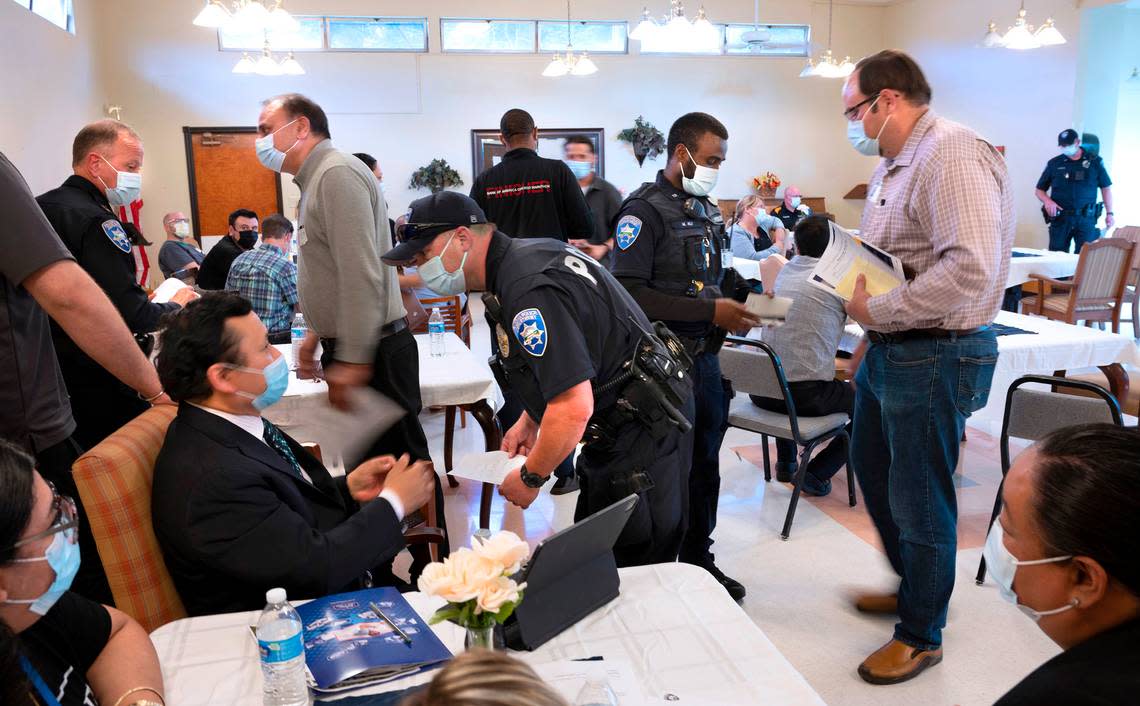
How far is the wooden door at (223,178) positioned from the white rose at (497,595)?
10467mm

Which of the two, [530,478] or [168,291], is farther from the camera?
[168,291]

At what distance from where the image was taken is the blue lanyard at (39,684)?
1.19m

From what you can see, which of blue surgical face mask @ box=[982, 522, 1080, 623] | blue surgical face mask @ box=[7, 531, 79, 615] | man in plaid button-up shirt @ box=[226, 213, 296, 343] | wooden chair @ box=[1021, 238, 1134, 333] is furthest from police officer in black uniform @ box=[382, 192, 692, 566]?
wooden chair @ box=[1021, 238, 1134, 333]

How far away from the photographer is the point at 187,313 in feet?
6.00

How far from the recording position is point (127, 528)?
1.64 meters

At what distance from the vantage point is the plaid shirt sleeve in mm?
2174

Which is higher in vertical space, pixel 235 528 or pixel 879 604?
pixel 235 528

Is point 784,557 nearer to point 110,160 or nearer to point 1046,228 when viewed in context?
point 110,160

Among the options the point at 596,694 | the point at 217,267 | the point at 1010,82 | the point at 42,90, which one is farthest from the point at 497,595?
the point at 1010,82

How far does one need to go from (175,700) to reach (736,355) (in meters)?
2.74

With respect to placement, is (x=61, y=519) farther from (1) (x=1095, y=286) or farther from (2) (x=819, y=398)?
(1) (x=1095, y=286)

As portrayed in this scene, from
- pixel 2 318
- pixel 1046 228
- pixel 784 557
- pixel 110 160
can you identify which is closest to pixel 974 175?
pixel 784 557

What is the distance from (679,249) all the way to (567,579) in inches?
64.5

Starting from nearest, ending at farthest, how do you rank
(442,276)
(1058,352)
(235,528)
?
(235,528) → (442,276) → (1058,352)
